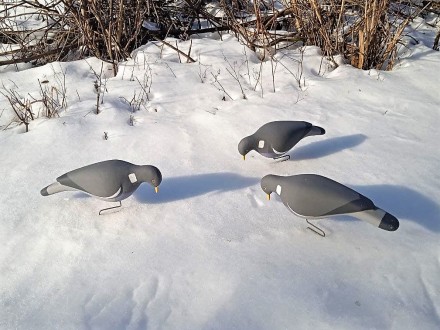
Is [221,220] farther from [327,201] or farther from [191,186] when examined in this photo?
[327,201]

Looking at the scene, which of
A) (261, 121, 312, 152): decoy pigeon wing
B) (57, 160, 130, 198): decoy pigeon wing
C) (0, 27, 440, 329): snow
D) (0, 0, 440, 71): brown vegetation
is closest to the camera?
(0, 27, 440, 329): snow

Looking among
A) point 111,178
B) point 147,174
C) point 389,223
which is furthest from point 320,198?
point 111,178

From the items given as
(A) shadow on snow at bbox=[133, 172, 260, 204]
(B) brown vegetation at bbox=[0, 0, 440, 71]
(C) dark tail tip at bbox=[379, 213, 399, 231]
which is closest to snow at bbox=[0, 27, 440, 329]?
(A) shadow on snow at bbox=[133, 172, 260, 204]

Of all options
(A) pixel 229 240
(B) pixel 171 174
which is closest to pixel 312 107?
(B) pixel 171 174

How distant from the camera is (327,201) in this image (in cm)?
164

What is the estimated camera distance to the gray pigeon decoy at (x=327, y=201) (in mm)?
1623

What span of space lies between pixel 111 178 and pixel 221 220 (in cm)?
57

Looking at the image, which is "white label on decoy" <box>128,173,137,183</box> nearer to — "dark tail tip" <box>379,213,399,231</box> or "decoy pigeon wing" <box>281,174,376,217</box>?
"decoy pigeon wing" <box>281,174,376,217</box>

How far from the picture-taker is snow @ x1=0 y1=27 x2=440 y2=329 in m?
1.57

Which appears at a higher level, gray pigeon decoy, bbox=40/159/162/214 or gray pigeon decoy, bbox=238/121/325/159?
gray pigeon decoy, bbox=238/121/325/159

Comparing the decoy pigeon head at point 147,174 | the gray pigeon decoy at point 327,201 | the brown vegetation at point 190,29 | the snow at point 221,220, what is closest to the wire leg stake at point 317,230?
the snow at point 221,220

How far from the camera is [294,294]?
160 centimetres

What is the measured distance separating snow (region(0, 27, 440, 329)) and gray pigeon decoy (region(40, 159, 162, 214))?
0.74 ft

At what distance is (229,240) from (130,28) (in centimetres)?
281
